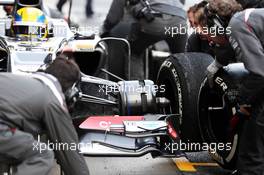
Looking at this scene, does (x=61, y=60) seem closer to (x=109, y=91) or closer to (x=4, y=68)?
(x=109, y=91)

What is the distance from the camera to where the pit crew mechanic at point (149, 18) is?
23.4ft

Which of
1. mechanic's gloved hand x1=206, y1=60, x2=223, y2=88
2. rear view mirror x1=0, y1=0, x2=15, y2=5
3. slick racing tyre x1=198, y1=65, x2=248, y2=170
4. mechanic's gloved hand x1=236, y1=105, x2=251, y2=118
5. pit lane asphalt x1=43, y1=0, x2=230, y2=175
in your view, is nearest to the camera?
mechanic's gloved hand x1=236, y1=105, x2=251, y2=118

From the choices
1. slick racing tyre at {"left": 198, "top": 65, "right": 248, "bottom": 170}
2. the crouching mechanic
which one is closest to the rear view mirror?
slick racing tyre at {"left": 198, "top": 65, "right": 248, "bottom": 170}

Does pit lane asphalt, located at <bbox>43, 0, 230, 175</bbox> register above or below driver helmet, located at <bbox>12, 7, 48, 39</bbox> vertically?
below

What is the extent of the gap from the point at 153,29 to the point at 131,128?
283cm

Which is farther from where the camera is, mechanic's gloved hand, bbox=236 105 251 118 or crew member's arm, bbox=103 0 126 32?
crew member's arm, bbox=103 0 126 32

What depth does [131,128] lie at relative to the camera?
4.54 meters

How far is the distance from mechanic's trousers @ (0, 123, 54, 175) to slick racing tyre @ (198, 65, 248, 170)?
1706 mm

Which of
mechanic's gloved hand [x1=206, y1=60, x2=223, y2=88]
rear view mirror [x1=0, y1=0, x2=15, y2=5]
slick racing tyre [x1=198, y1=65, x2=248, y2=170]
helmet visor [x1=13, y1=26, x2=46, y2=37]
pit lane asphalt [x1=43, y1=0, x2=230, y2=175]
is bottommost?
pit lane asphalt [x1=43, y1=0, x2=230, y2=175]

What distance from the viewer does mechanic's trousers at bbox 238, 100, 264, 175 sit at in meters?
4.26

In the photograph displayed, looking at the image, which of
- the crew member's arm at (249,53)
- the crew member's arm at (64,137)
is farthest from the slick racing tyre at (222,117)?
the crew member's arm at (64,137)

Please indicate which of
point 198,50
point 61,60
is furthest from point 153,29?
point 61,60

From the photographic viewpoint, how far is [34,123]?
141 inches

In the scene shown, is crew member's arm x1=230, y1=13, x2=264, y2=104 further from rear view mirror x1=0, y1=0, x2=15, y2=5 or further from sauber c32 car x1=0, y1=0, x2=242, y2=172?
rear view mirror x1=0, y1=0, x2=15, y2=5
